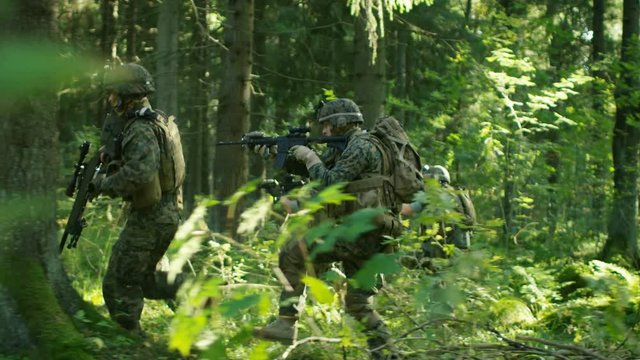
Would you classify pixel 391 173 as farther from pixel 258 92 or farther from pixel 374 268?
pixel 258 92

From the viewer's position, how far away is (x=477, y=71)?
1338 cm

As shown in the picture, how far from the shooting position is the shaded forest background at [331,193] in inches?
114

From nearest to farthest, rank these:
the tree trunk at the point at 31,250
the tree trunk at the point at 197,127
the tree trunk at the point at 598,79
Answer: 1. the tree trunk at the point at 31,250
2. the tree trunk at the point at 598,79
3. the tree trunk at the point at 197,127

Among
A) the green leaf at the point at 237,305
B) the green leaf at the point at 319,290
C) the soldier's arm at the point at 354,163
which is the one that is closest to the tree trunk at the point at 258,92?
the soldier's arm at the point at 354,163

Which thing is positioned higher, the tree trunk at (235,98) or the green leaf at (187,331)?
the tree trunk at (235,98)

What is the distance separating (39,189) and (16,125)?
0.40 meters

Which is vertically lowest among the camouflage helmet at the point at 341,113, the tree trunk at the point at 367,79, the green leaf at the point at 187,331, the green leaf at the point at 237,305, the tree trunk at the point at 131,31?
the green leaf at the point at 187,331

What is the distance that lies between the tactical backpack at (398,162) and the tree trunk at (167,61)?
24.1 feet

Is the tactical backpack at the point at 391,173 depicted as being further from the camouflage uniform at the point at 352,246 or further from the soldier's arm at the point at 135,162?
the soldier's arm at the point at 135,162

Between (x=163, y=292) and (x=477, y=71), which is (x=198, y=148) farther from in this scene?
(x=163, y=292)

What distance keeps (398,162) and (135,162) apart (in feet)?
6.78

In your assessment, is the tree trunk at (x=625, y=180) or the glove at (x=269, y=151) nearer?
the glove at (x=269, y=151)

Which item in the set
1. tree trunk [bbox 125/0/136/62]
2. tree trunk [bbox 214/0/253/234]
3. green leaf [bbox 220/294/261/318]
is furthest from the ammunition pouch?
tree trunk [bbox 125/0/136/62]

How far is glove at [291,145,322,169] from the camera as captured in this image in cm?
599
